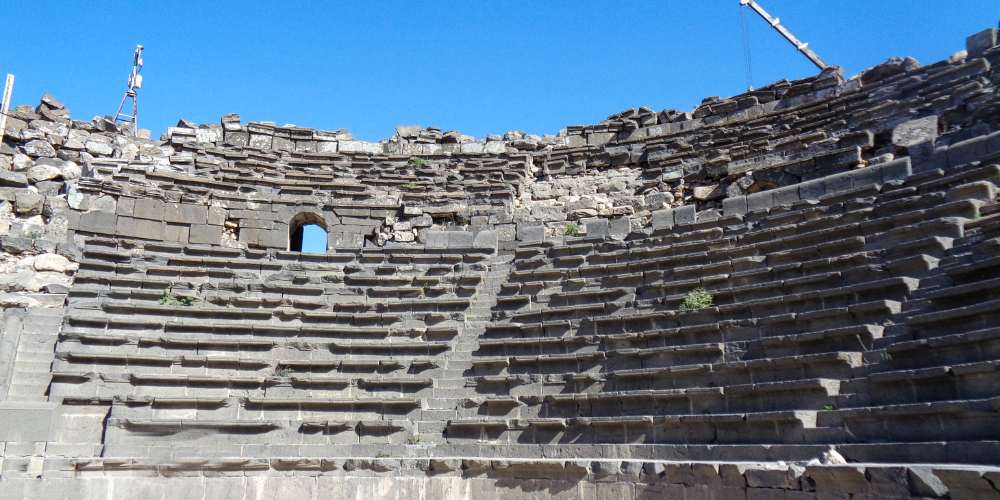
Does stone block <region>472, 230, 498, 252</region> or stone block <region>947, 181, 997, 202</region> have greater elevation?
stone block <region>472, 230, 498, 252</region>

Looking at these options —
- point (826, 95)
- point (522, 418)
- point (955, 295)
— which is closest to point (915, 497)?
point (955, 295)

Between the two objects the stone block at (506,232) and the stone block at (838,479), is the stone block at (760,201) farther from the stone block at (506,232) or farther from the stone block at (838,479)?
the stone block at (838,479)

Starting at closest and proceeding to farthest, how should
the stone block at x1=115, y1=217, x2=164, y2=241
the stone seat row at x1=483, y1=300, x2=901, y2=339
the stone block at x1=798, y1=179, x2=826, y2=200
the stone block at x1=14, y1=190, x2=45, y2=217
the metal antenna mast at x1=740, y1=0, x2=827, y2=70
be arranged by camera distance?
the stone seat row at x1=483, y1=300, x2=901, y2=339 < the stone block at x1=798, y1=179, x2=826, y2=200 < the stone block at x1=14, y1=190, x2=45, y2=217 < the stone block at x1=115, y1=217, x2=164, y2=241 < the metal antenna mast at x1=740, y1=0, x2=827, y2=70

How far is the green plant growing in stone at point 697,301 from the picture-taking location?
10.8m

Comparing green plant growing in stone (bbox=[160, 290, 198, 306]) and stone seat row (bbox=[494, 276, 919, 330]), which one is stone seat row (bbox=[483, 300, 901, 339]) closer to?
stone seat row (bbox=[494, 276, 919, 330])

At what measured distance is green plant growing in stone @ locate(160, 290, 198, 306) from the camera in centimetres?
1280

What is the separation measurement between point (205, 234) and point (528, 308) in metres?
6.64

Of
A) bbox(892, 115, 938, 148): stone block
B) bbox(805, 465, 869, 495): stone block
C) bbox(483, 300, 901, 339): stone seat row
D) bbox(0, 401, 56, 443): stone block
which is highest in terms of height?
bbox(892, 115, 938, 148): stone block

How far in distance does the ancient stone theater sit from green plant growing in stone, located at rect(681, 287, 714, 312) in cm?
4

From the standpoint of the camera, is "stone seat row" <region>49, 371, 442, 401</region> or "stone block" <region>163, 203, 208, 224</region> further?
"stone block" <region>163, 203, 208, 224</region>

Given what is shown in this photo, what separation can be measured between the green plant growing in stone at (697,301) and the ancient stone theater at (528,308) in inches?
1.6

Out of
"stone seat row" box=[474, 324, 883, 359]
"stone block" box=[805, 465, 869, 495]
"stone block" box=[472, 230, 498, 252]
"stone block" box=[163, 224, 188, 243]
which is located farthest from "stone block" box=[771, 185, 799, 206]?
"stone block" box=[163, 224, 188, 243]

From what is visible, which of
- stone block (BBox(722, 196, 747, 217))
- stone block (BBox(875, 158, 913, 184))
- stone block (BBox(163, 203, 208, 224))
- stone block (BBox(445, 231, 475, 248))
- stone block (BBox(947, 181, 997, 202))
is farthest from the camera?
stone block (BBox(163, 203, 208, 224))

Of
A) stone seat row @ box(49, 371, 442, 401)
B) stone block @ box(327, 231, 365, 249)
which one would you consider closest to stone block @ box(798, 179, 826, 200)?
stone seat row @ box(49, 371, 442, 401)
